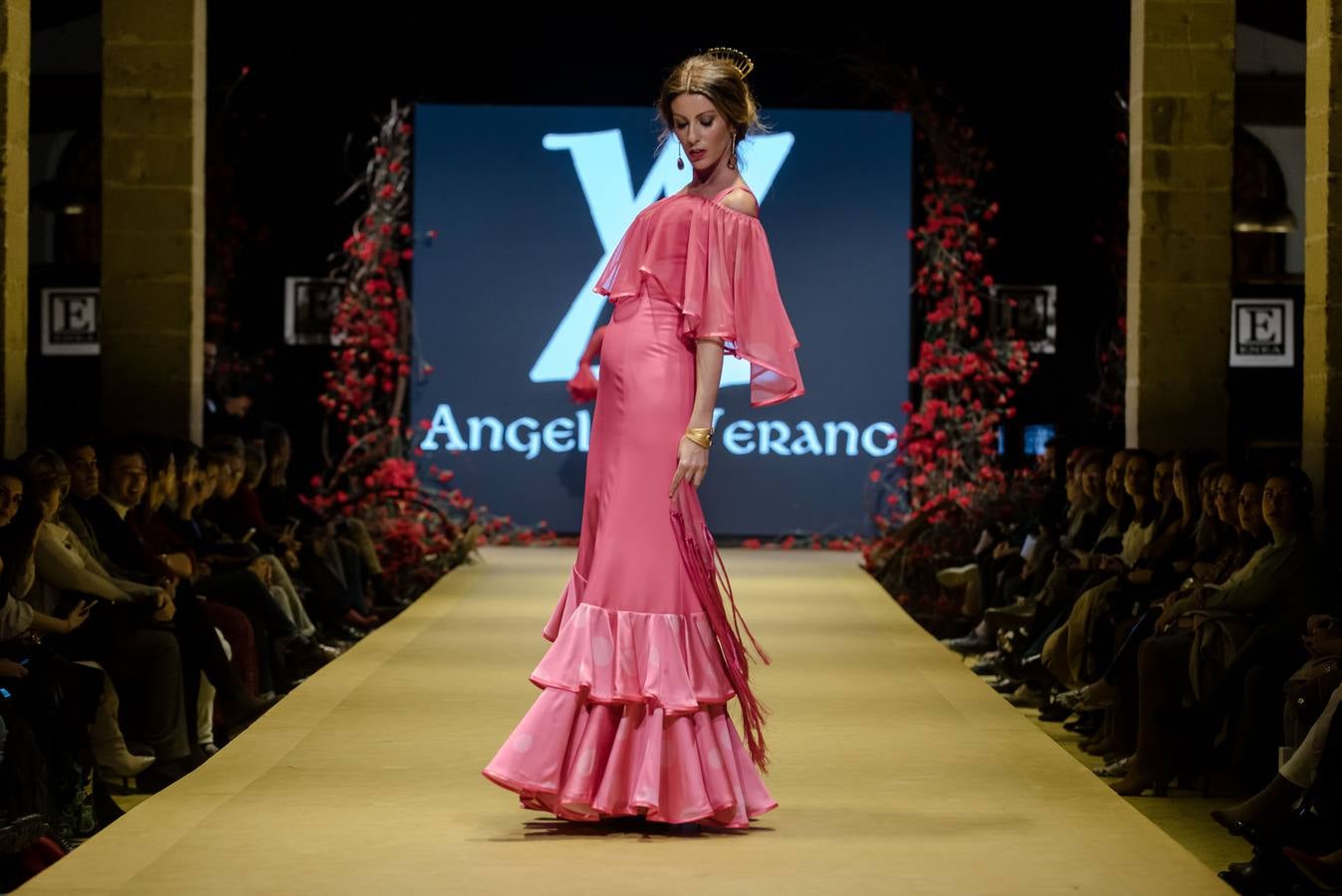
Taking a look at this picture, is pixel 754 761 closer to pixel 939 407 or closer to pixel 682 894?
pixel 682 894

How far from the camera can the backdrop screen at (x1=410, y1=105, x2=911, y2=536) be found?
38.0 ft

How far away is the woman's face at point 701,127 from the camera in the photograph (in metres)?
3.42

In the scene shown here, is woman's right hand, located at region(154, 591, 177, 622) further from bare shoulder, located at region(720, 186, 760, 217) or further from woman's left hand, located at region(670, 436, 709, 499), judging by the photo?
bare shoulder, located at region(720, 186, 760, 217)

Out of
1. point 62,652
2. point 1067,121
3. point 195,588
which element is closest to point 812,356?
point 1067,121

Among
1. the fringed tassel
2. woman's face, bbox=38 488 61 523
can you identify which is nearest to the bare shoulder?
the fringed tassel

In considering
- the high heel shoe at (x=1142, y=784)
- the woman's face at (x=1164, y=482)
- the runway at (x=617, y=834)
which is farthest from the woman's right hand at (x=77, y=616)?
the woman's face at (x=1164, y=482)

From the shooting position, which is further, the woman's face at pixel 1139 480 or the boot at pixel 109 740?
the woman's face at pixel 1139 480

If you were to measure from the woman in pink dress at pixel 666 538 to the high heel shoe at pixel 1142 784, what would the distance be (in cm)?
162

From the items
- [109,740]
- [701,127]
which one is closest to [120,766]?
[109,740]

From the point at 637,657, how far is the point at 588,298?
8335mm

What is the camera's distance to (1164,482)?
612 cm

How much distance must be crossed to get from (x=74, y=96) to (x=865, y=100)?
15.3 feet

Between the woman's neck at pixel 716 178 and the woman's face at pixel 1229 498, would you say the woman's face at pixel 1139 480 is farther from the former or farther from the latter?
the woman's neck at pixel 716 178

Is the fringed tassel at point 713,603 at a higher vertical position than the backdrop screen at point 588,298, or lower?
lower
